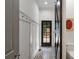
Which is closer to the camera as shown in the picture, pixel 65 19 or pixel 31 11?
pixel 65 19

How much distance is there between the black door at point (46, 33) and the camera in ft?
44.1

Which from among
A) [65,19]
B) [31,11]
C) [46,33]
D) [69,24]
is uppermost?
[31,11]

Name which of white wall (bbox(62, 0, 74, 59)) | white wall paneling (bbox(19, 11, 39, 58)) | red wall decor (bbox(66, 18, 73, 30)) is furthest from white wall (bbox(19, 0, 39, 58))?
red wall decor (bbox(66, 18, 73, 30))

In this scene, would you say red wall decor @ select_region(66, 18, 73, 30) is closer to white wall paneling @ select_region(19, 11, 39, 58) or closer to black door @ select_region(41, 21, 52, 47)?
white wall paneling @ select_region(19, 11, 39, 58)

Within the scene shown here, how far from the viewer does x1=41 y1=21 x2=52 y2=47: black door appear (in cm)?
1345

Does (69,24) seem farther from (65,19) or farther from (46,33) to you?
(46,33)

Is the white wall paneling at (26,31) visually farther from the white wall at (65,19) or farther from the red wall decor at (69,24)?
the red wall decor at (69,24)

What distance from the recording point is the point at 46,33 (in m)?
13.5

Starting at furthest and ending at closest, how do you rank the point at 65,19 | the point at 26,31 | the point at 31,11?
the point at 31,11
the point at 26,31
the point at 65,19

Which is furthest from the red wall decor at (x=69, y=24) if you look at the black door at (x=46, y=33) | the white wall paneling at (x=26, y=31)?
the black door at (x=46, y=33)

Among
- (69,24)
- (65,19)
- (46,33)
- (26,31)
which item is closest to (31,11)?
(26,31)

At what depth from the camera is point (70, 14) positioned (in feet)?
10.2
